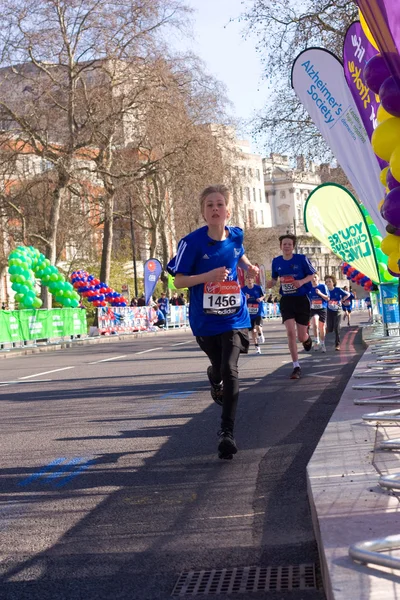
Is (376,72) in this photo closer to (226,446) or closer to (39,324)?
(226,446)

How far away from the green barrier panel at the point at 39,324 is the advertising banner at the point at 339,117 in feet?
69.7

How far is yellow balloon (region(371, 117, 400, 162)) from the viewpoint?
170 inches

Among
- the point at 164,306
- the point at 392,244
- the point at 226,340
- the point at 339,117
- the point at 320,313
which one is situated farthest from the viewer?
the point at 164,306

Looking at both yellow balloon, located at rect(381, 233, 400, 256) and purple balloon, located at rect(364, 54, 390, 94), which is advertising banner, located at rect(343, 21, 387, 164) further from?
purple balloon, located at rect(364, 54, 390, 94)

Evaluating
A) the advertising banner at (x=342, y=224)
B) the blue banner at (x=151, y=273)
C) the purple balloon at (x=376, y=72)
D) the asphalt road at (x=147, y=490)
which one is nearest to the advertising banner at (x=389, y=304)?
the advertising banner at (x=342, y=224)

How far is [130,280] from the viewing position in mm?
80938

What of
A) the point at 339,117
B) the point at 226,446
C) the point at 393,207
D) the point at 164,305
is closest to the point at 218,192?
the point at 226,446

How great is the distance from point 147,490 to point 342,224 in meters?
12.1

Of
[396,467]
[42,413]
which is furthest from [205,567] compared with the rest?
[42,413]

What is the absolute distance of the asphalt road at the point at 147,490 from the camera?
455cm

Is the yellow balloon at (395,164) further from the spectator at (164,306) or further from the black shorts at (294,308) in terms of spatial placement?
the spectator at (164,306)

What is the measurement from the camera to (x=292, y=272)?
14.3 m

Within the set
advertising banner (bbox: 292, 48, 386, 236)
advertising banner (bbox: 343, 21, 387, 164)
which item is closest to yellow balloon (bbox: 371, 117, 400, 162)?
advertising banner (bbox: 343, 21, 387, 164)

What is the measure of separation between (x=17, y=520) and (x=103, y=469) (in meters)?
1.54
